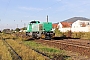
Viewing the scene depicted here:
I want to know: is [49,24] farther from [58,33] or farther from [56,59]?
[56,59]

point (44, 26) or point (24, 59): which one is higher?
point (44, 26)

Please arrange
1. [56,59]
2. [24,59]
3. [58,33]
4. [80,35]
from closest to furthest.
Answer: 1. [56,59]
2. [24,59]
3. [80,35]
4. [58,33]

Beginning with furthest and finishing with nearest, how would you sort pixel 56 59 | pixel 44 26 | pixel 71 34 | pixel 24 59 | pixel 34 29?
pixel 71 34
pixel 34 29
pixel 44 26
pixel 24 59
pixel 56 59

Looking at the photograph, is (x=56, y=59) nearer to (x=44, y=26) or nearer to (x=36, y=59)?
(x=36, y=59)

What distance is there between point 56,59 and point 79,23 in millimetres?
98642

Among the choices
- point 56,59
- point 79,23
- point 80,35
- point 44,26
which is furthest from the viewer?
point 79,23

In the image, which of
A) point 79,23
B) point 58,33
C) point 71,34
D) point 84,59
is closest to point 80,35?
point 71,34

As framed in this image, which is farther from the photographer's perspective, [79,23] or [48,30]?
[79,23]

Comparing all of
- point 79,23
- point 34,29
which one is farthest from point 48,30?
point 79,23

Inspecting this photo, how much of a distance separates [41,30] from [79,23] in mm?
76758

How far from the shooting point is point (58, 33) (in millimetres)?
48094

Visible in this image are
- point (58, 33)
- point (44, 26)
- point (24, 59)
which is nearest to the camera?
point (24, 59)

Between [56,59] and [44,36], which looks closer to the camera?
[56,59]

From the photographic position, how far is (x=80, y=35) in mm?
40156
